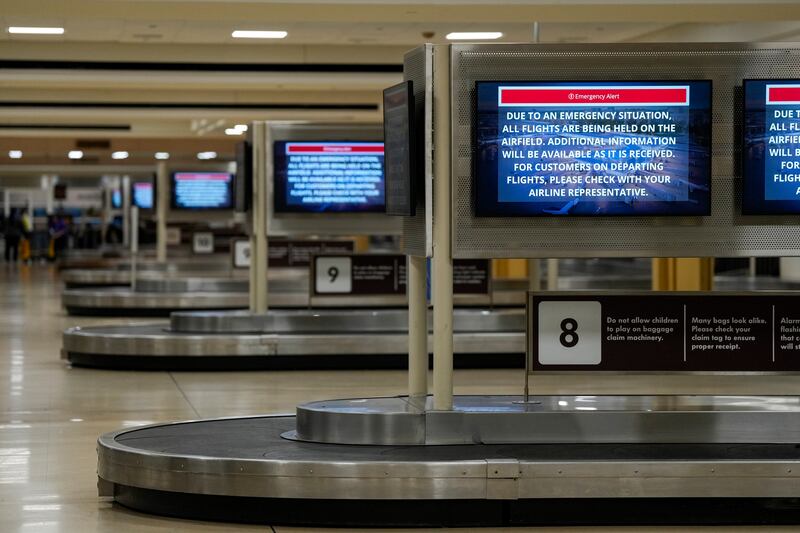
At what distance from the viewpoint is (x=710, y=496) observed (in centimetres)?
→ 671

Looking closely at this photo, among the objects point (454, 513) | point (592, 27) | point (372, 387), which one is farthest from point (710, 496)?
point (592, 27)

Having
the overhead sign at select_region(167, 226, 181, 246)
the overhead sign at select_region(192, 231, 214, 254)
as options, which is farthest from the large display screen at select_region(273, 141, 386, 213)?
the overhead sign at select_region(167, 226, 181, 246)

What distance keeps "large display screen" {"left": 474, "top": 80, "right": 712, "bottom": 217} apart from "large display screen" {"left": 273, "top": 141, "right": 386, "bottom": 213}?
741 cm

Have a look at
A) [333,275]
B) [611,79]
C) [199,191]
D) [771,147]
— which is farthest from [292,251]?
[771,147]

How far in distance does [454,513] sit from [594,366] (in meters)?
1.17

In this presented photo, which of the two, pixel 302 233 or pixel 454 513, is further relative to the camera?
pixel 302 233

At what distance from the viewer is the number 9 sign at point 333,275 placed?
15.7 meters

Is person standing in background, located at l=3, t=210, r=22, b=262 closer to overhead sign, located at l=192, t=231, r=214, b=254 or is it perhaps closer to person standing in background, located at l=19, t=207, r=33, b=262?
person standing in background, located at l=19, t=207, r=33, b=262

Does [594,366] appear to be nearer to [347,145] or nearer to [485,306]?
[347,145]

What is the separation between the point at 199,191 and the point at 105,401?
16.0m

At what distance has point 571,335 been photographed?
7438mm

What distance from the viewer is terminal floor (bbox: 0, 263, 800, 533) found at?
7.09m

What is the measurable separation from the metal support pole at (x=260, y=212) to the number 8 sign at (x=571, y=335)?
308 inches

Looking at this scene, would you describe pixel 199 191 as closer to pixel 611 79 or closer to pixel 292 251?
pixel 292 251
